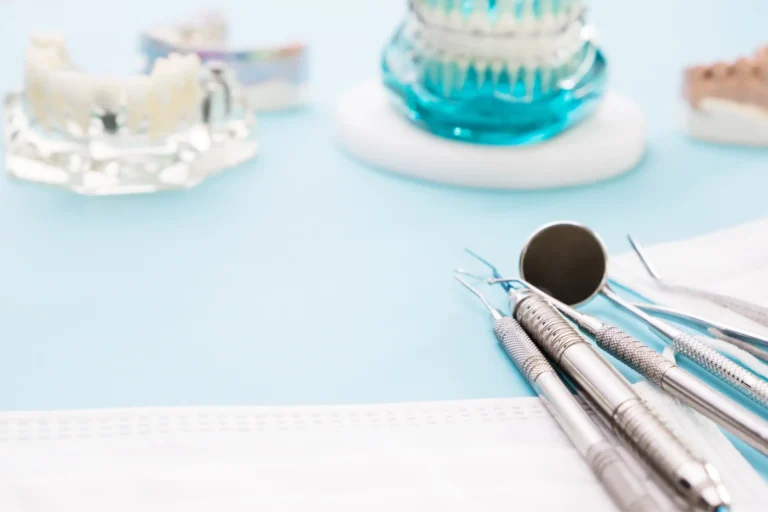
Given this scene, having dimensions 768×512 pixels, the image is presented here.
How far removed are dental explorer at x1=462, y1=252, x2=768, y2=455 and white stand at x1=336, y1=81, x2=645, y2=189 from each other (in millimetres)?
272

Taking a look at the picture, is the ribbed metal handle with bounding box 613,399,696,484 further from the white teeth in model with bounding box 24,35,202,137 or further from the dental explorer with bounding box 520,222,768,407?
the white teeth in model with bounding box 24,35,202,137

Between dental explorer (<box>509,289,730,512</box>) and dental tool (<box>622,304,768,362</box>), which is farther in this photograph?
dental tool (<box>622,304,768,362</box>)

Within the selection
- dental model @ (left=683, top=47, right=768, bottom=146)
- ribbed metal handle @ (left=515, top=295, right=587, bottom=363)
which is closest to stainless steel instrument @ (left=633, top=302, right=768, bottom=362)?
ribbed metal handle @ (left=515, top=295, right=587, bottom=363)

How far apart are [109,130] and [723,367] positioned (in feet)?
1.90

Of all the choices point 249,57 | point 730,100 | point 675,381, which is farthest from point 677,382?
point 249,57

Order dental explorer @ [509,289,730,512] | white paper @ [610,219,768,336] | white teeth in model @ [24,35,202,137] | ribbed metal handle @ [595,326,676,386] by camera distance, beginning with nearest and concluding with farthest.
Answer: dental explorer @ [509,289,730,512] → ribbed metal handle @ [595,326,676,386] → white paper @ [610,219,768,336] → white teeth in model @ [24,35,202,137]

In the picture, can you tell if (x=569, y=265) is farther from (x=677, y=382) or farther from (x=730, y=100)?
(x=730, y=100)

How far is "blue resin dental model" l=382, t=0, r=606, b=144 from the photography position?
854mm

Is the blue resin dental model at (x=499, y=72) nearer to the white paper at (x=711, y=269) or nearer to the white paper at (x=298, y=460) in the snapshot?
the white paper at (x=711, y=269)

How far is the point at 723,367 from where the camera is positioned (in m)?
0.54

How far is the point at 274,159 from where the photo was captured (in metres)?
0.93

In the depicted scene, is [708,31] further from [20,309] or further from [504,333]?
[20,309]

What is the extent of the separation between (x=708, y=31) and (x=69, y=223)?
3.45 ft

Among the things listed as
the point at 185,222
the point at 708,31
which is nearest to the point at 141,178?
the point at 185,222
